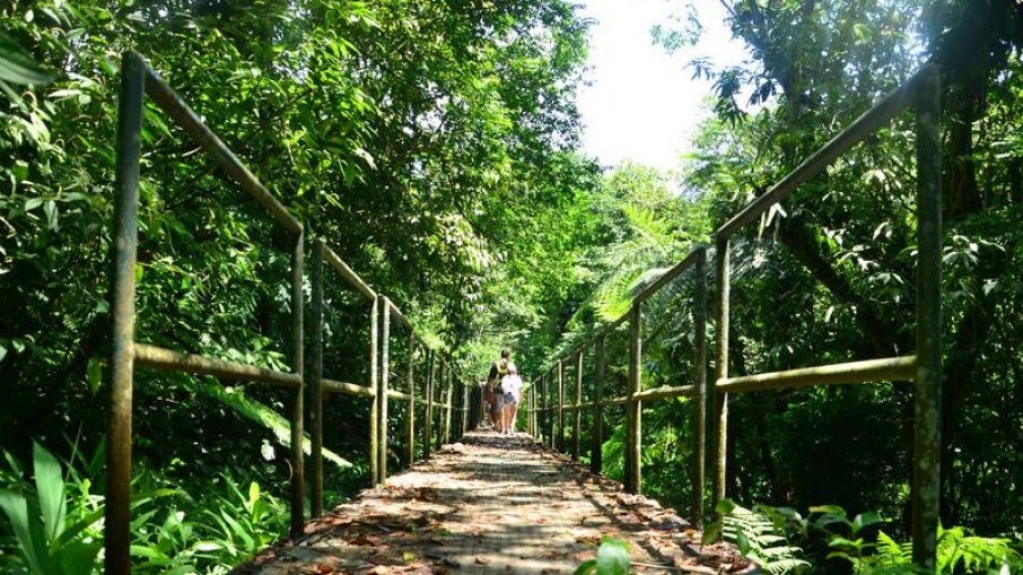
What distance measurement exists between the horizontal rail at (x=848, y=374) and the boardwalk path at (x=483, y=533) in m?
0.54

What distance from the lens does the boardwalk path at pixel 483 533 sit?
2482 mm

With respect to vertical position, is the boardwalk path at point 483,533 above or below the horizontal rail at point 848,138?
below

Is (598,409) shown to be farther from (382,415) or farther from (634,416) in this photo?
(382,415)

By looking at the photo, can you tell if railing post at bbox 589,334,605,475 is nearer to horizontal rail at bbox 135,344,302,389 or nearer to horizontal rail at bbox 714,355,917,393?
horizontal rail at bbox 714,355,917,393

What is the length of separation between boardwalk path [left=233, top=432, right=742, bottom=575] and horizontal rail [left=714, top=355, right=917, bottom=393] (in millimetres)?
538

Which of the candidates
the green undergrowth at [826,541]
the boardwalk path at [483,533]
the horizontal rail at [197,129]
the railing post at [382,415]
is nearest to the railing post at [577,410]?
the boardwalk path at [483,533]

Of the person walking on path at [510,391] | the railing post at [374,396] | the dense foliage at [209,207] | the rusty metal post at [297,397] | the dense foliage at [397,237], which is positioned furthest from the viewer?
the person walking on path at [510,391]

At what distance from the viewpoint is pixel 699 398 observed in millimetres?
3330

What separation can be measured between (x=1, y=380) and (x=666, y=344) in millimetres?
7235

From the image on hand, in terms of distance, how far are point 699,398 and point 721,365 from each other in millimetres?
288

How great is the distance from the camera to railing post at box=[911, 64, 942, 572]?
1.67m

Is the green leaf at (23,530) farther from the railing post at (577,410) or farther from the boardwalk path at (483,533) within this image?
the railing post at (577,410)

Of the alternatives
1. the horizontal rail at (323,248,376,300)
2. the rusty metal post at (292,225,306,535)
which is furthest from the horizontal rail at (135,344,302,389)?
the horizontal rail at (323,248,376,300)

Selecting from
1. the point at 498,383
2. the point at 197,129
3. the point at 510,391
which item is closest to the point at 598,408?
the point at 197,129
